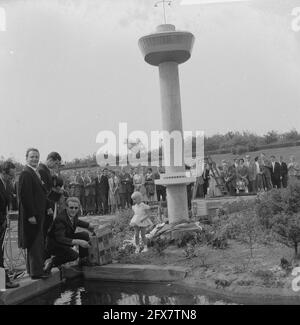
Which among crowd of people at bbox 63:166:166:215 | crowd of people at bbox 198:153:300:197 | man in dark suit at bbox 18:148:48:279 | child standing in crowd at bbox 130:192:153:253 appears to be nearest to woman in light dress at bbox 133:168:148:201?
crowd of people at bbox 63:166:166:215

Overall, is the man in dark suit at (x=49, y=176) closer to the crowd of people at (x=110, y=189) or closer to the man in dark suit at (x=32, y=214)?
the man in dark suit at (x=32, y=214)

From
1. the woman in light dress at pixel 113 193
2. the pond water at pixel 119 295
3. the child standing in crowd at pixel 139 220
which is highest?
the woman in light dress at pixel 113 193

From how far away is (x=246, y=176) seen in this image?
1485 centimetres

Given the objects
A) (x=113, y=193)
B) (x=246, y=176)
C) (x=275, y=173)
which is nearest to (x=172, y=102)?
(x=113, y=193)

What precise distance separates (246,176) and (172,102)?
6.39 m

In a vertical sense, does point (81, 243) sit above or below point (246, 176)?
below

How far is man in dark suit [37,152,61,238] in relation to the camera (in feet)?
21.9

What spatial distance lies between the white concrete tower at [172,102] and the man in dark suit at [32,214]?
3144 millimetres

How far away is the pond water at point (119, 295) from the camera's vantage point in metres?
5.69

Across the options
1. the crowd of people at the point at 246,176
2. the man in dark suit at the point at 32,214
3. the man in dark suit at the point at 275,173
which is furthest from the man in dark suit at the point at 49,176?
the man in dark suit at the point at 275,173

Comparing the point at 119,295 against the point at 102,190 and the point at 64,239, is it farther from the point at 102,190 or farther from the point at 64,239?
the point at 102,190

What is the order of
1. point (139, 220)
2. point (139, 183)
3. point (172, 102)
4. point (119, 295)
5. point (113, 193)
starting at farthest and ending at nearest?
point (113, 193) → point (139, 183) → point (172, 102) → point (139, 220) → point (119, 295)
